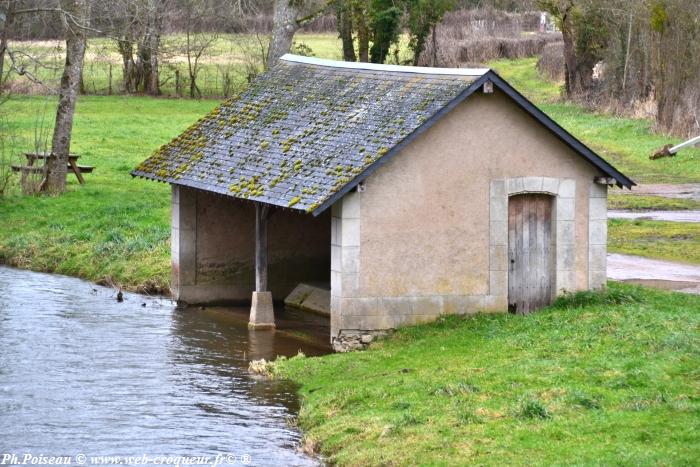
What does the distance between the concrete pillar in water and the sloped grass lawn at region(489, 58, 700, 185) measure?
17.1m

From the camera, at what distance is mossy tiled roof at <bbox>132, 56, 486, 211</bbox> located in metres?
17.7

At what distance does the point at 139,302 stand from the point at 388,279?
6502 mm

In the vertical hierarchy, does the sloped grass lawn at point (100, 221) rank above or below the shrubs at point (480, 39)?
below

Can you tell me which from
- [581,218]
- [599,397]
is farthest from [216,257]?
[599,397]

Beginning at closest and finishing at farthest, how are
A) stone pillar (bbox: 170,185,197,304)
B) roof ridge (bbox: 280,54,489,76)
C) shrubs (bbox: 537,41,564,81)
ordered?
roof ridge (bbox: 280,54,489,76) → stone pillar (bbox: 170,185,197,304) → shrubs (bbox: 537,41,564,81)

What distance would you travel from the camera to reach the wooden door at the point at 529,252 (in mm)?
18438

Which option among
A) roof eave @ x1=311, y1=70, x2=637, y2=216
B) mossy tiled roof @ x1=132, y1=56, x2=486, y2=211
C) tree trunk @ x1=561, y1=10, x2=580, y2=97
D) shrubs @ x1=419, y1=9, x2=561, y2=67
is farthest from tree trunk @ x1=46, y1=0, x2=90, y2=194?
shrubs @ x1=419, y1=9, x2=561, y2=67

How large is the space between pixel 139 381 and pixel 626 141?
25.9 meters

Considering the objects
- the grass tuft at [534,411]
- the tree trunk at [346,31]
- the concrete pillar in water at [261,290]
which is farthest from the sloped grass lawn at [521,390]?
the tree trunk at [346,31]

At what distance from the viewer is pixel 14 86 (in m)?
45.4

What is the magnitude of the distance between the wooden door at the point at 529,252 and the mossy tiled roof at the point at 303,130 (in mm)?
2145

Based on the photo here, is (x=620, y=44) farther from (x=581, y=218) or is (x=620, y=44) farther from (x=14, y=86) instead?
(x=581, y=218)

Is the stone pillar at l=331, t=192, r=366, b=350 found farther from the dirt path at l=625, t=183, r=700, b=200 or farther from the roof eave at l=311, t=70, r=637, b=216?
the dirt path at l=625, t=183, r=700, b=200

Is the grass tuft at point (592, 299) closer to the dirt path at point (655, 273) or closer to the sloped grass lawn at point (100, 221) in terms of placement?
the dirt path at point (655, 273)
